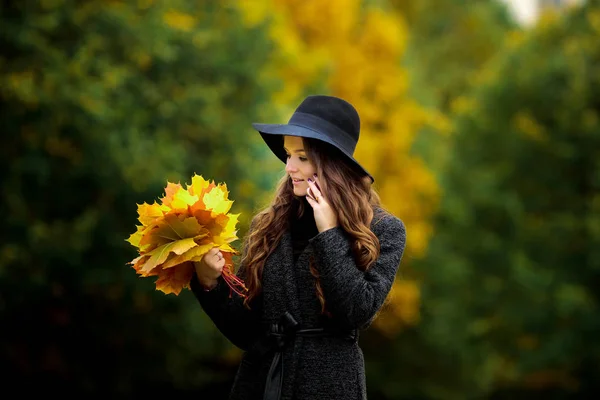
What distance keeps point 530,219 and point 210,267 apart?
13207 mm

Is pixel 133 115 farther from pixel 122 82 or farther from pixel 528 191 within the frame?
pixel 528 191

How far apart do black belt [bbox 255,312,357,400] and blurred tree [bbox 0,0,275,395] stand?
7621 millimetres

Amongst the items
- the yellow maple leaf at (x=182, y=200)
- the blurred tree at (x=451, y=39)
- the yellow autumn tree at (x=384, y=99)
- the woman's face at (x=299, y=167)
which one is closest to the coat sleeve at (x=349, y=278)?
the woman's face at (x=299, y=167)

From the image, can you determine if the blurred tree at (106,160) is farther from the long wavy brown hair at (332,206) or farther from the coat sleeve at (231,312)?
the coat sleeve at (231,312)

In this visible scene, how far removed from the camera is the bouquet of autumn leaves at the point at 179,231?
9.43 feet

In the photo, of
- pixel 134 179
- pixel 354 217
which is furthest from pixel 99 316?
pixel 354 217

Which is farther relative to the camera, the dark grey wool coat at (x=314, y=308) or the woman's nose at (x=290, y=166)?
the woman's nose at (x=290, y=166)

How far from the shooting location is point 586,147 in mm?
14727

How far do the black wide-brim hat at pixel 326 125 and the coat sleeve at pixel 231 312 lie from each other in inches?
23.1

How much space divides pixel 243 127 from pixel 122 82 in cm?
268

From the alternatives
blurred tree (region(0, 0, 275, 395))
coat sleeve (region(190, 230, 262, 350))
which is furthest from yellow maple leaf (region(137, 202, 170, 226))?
blurred tree (region(0, 0, 275, 395))

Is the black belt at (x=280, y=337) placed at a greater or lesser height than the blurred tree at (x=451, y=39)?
lesser

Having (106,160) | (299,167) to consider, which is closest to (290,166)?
(299,167)

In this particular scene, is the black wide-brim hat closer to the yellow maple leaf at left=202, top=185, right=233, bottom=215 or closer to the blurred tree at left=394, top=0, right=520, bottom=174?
the yellow maple leaf at left=202, top=185, right=233, bottom=215
